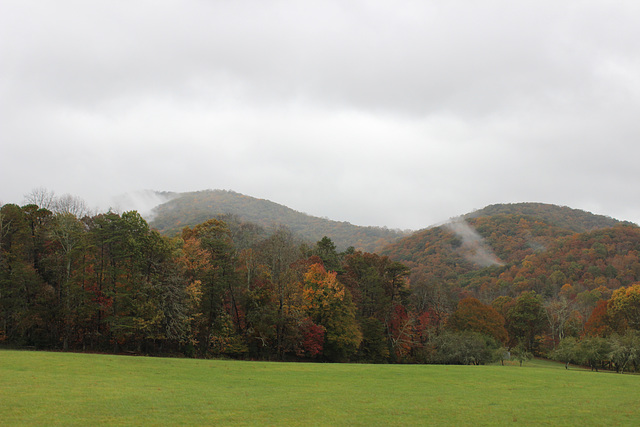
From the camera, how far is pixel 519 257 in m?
153

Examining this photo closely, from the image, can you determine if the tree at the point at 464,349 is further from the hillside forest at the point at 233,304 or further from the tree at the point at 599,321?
the tree at the point at 599,321

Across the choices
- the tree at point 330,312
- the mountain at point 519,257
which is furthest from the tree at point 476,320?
the tree at point 330,312

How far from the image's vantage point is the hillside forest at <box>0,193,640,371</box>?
42.0m

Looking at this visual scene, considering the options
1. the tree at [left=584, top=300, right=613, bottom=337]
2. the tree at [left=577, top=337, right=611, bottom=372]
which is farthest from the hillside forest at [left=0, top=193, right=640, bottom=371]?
the tree at [left=584, top=300, right=613, bottom=337]

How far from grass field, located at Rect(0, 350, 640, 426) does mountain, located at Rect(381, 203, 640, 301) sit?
2023 inches

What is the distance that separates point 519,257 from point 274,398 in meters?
157

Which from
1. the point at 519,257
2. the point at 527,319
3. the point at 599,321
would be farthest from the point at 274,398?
the point at 519,257

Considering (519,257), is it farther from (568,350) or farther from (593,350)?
(593,350)

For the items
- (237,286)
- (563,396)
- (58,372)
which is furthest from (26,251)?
(563,396)

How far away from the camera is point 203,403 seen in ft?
53.7

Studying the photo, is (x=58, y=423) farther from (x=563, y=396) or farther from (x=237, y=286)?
(x=237, y=286)

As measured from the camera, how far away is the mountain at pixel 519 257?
376 ft

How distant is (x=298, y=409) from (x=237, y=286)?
120ft

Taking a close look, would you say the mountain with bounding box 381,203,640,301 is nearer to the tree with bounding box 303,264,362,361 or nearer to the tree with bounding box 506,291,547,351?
the tree with bounding box 506,291,547,351
